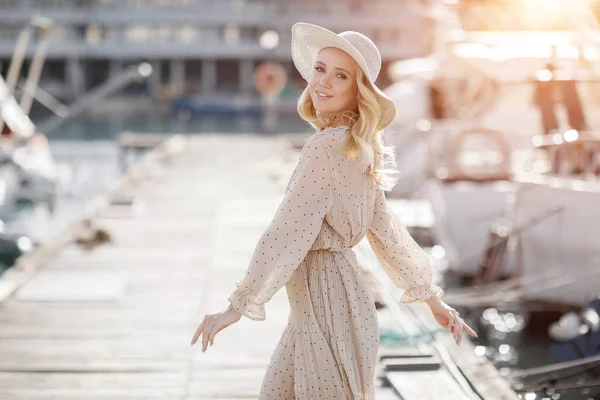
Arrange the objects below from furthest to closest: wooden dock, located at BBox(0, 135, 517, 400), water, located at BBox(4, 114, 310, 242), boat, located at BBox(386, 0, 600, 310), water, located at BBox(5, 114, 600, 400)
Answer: water, located at BBox(4, 114, 310, 242) < boat, located at BBox(386, 0, 600, 310) < water, located at BBox(5, 114, 600, 400) < wooden dock, located at BBox(0, 135, 517, 400)

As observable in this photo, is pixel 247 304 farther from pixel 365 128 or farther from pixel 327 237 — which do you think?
pixel 365 128

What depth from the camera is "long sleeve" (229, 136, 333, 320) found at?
334cm

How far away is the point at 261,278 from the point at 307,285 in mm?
225

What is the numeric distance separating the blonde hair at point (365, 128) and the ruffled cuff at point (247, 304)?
0.64m

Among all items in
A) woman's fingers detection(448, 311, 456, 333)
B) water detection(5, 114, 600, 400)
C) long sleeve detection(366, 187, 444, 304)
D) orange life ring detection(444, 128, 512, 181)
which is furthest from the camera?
orange life ring detection(444, 128, 512, 181)

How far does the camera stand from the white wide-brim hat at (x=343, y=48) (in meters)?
3.32

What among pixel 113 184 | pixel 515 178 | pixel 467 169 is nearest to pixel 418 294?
pixel 515 178

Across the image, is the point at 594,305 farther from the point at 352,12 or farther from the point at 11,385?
the point at 352,12

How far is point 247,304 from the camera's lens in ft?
11.0

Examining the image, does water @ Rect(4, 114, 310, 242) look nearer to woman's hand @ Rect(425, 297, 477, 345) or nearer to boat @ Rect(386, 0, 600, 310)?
boat @ Rect(386, 0, 600, 310)

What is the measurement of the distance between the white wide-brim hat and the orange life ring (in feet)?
37.4

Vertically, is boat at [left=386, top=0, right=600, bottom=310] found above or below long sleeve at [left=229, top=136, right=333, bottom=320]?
above

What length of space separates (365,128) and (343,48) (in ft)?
0.99

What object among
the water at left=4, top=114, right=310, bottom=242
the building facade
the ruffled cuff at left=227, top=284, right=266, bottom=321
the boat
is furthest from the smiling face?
the building facade
